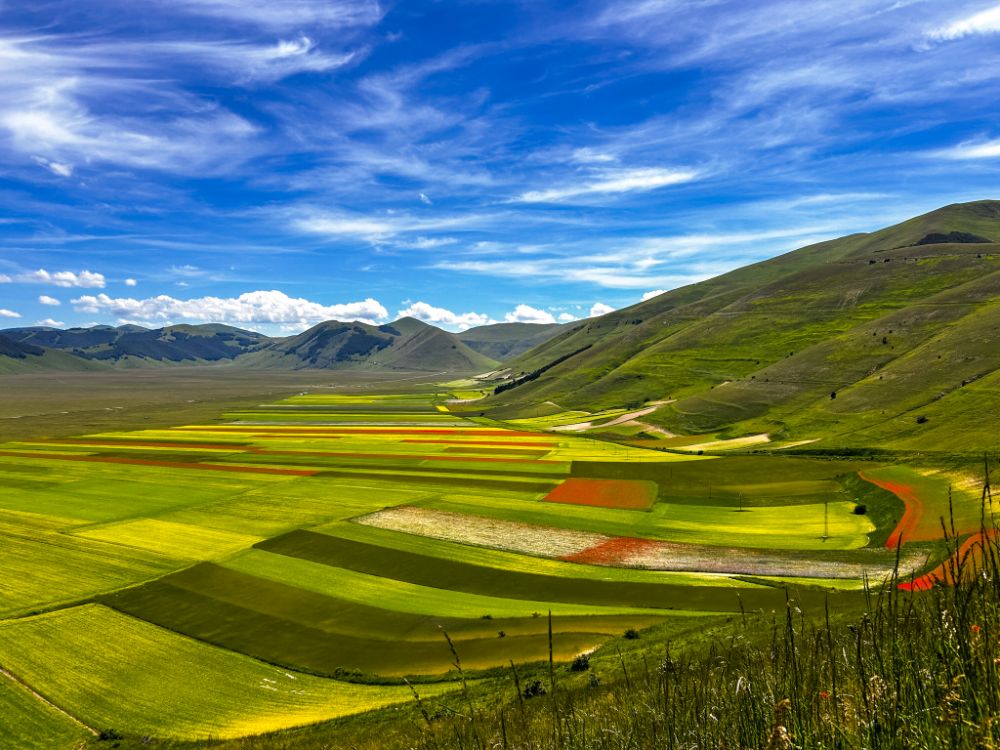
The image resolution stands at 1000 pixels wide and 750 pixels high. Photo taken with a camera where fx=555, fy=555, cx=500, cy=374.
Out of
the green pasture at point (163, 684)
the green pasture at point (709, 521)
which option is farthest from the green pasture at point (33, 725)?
the green pasture at point (709, 521)

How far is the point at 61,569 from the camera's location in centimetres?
4706

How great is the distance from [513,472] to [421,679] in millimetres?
58236

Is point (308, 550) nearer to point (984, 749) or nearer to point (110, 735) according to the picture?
point (110, 735)

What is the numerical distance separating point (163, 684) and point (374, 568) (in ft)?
61.9

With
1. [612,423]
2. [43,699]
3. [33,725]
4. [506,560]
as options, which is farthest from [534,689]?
[612,423]

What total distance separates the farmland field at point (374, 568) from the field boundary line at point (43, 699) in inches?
6.6

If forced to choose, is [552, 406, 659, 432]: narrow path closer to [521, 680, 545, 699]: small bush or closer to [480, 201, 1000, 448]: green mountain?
[480, 201, 1000, 448]: green mountain

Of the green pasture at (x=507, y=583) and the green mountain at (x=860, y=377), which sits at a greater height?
the green mountain at (x=860, y=377)

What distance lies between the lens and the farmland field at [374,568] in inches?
1180

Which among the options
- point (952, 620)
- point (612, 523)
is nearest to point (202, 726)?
point (952, 620)

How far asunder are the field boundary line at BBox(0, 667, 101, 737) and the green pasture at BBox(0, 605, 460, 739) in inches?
9.8

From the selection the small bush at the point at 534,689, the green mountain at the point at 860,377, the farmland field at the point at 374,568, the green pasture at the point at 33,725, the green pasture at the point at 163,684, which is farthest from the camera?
the green mountain at the point at 860,377

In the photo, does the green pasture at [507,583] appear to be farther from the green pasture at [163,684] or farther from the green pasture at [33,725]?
the green pasture at [33,725]

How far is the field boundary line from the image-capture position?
2609 centimetres
